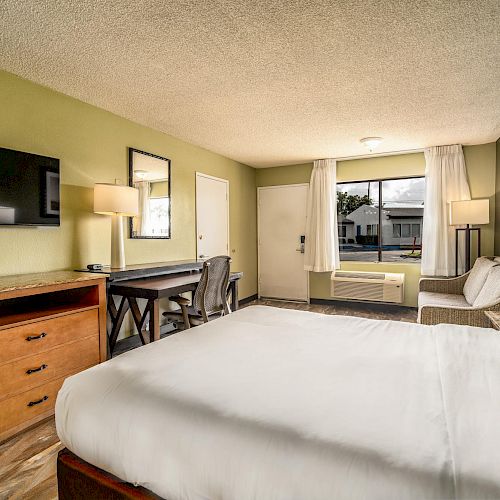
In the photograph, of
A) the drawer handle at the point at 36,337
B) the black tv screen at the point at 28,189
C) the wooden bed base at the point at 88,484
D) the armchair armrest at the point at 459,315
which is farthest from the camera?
the armchair armrest at the point at 459,315

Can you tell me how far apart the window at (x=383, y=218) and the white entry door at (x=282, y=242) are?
0.73 metres

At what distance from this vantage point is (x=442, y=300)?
12.6 feet

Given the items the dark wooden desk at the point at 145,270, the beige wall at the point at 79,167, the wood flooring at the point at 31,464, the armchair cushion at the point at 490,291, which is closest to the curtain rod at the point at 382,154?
the armchair cushion at the point at 490,291

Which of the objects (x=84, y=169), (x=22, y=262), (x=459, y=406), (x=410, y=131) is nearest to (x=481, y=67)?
(x=410, y=131)

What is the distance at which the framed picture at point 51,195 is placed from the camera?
283 cm

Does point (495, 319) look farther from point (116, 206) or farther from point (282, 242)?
point (282, 242)

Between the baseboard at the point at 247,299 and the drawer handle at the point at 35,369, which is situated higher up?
the drawer handle at the point at 35,369

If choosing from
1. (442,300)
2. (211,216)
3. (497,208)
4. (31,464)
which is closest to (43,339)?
(31,464)

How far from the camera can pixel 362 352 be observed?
150 cm

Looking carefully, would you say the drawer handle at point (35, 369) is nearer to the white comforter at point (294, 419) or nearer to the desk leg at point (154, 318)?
the desk leg at point (154, 318)

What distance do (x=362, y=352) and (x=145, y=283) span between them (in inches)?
87.7

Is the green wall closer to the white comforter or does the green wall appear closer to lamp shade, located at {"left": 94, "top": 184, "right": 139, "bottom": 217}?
the white comforter

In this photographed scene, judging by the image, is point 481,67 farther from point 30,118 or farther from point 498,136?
point 30,118

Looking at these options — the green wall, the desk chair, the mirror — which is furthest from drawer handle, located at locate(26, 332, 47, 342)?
the green wall
